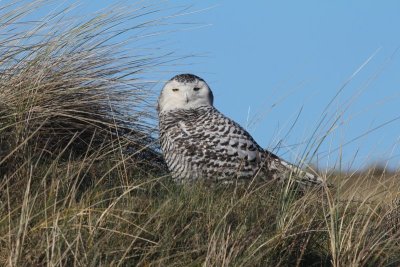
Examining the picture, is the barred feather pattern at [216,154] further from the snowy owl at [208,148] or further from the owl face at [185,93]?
the owl face at [185,93]

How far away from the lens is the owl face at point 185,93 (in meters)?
5.79

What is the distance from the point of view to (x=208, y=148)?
5430mm

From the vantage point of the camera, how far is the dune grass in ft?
11.9

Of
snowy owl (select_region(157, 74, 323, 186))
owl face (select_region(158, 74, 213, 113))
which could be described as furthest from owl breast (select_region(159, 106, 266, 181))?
owl face (select_region(158, 74, 213, 113))

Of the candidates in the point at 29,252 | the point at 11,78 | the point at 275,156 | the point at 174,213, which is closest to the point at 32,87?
the point at 11,78

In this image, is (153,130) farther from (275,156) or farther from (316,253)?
(316,253)

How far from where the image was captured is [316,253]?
13.3 ft

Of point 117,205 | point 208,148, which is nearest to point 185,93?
point 208,148

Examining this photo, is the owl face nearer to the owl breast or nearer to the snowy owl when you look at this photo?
the snowy owl

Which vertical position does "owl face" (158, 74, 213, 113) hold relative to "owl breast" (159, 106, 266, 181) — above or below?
above

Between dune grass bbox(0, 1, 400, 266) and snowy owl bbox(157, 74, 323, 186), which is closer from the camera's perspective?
dune grass bbox(0, 1, 400, 266)

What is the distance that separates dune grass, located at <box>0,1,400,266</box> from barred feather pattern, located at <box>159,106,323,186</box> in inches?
6.1

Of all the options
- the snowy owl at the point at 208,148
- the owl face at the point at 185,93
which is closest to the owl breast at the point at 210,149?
the snowy owl at the point at 208,148

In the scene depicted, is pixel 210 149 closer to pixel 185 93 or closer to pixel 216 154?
pixel 216 154
